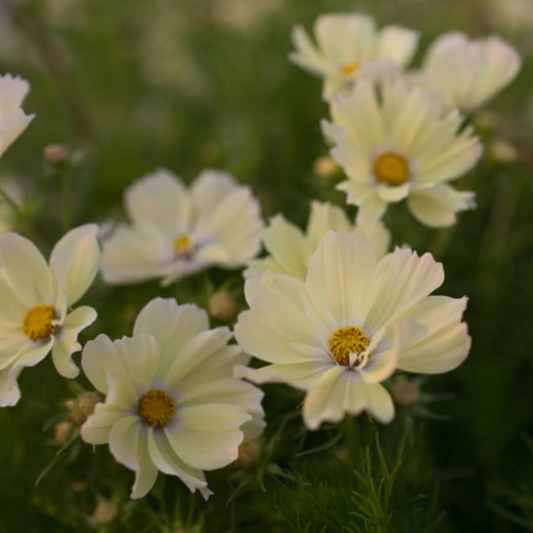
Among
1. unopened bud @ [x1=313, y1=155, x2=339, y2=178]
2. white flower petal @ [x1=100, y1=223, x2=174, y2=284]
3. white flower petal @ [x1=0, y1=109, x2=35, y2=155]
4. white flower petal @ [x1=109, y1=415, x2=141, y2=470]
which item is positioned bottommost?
white flower petal @ [x1=100, y1=223, x2=174, y2=284]

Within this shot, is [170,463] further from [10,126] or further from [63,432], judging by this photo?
[10,126]

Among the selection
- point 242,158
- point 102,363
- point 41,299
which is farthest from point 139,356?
point 242,158

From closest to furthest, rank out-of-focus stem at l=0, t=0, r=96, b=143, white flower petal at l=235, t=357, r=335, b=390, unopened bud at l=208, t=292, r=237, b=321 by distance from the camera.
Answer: white flower petal at l=235, t=357, r=335, b=390, unopened bud at l=208, t=292, r=237, b=321, out-of-focus stem at l=0, t=0, r=96, b=143

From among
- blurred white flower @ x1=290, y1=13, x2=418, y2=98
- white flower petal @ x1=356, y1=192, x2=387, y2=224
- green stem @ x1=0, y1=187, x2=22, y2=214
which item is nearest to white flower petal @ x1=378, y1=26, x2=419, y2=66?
blurred white flower @ x1=290, y1=13, x2=418, y2=98

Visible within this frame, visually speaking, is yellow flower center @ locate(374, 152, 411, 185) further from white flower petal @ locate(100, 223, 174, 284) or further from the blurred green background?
white flower petal @ locate(100, 223, 174, 284)

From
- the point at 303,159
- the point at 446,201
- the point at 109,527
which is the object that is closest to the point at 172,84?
the point at 303,159

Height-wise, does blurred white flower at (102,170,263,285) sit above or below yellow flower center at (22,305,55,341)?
below

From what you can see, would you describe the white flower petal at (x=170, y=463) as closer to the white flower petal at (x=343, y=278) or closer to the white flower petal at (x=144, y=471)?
the white flower petal at (x=144, y=471)

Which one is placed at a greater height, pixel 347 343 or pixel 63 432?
pixel 347 343
